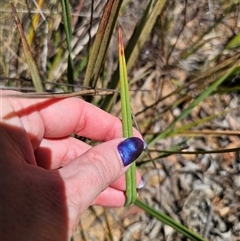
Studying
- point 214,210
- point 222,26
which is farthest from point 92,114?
point 222,26

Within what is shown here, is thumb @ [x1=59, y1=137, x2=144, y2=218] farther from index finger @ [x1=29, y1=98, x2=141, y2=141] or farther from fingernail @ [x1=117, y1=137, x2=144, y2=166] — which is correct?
index finger @ [x1=29, y1=98, x2=141, y2=141]

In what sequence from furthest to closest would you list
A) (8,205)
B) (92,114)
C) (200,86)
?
1. (200,86)
2. (92,114)
3. (8,205)

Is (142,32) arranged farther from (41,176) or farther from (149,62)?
(149,62)

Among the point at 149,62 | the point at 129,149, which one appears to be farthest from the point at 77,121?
the point at 149,62

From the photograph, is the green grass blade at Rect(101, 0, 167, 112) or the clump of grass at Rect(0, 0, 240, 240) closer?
the green grass blade at Rect(101, 0, 167, 112)

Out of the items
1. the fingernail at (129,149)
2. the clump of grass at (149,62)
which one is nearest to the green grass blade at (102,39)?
the clump of grass at (149,62)

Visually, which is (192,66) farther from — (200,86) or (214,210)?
(214,210)

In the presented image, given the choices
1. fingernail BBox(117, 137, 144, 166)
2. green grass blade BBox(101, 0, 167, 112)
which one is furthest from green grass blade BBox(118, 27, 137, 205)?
green grass blade BBox(101, 0, 167, 112)
